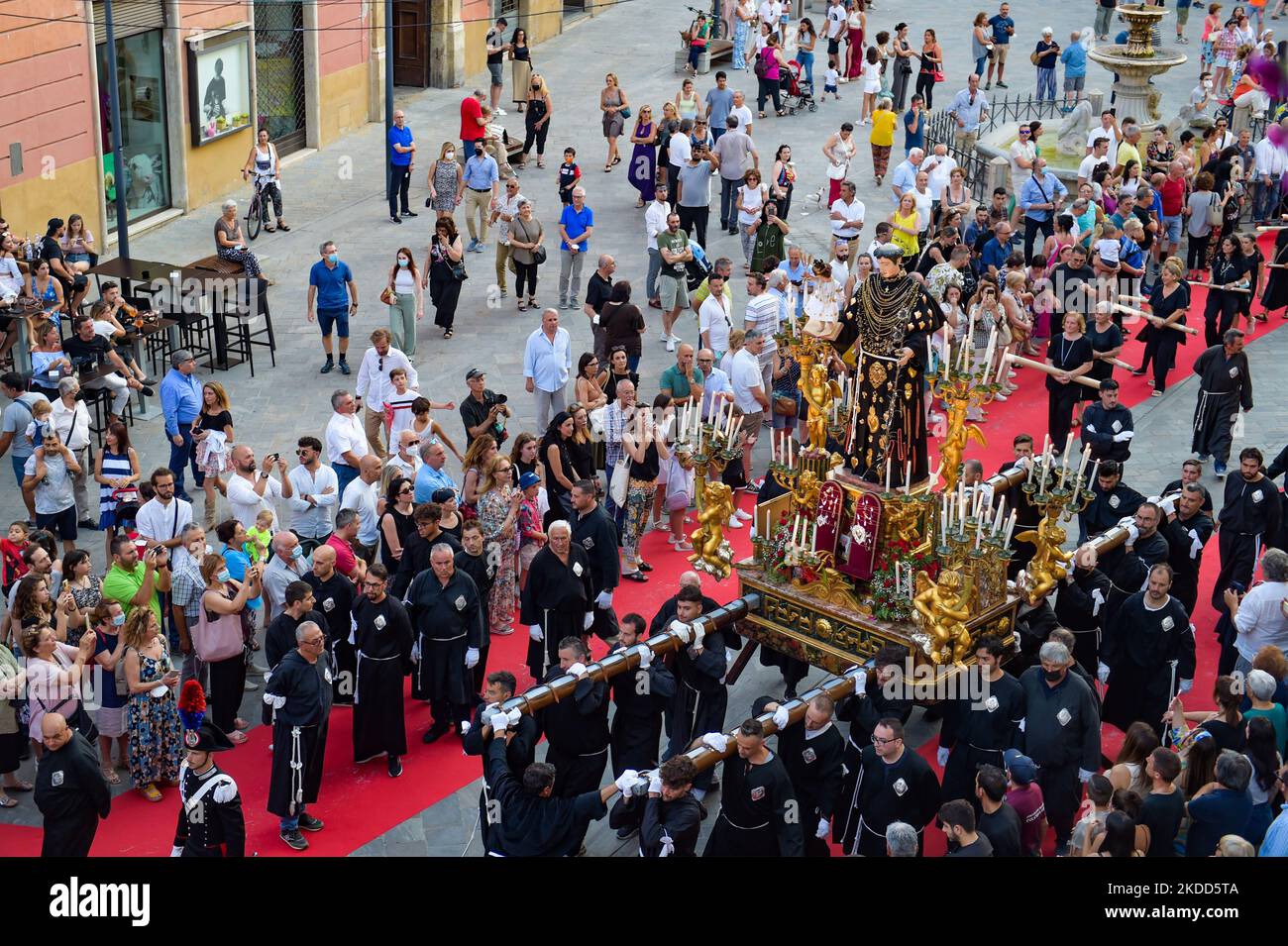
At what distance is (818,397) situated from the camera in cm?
Result: 1253

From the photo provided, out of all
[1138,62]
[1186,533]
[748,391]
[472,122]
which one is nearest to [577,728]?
[1186,533]

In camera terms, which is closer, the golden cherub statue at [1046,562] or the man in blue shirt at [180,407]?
the golden cherub statue at [1046,562]

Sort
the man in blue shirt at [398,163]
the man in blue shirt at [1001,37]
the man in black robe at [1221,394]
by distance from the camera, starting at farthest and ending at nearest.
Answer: the man in blue shirt at [1001,37] → the man in blue shirt at [398,163] → the man in black robe at [1221,394]

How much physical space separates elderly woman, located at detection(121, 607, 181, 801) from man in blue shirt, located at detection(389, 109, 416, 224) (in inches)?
512

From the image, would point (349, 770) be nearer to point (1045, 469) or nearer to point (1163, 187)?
point (1045, 469)

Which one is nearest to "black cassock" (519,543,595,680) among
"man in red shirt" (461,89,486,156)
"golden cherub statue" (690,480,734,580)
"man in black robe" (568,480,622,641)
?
"man in black robe" (568,480,622,641)

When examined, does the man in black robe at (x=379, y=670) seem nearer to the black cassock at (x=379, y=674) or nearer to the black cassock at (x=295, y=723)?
the black cassock at (x=379, y=674)

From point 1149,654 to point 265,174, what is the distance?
579 inches

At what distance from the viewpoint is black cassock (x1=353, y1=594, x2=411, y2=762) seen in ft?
39.8

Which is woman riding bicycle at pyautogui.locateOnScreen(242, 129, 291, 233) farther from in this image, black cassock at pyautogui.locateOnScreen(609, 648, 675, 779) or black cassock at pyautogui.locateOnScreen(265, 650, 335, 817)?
black cassock at pyautogui.locateOnScreen(609, 648, 675, 779)

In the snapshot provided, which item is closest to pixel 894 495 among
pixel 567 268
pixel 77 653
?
pixel 77 653

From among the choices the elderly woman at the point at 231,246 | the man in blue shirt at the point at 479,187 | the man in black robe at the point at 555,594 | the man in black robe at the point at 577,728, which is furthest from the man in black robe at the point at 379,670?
the man in blue shirt at the point at 479,187

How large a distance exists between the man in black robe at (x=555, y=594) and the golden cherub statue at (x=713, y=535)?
35.1 inches

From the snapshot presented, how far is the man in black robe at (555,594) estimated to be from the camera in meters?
12.9
